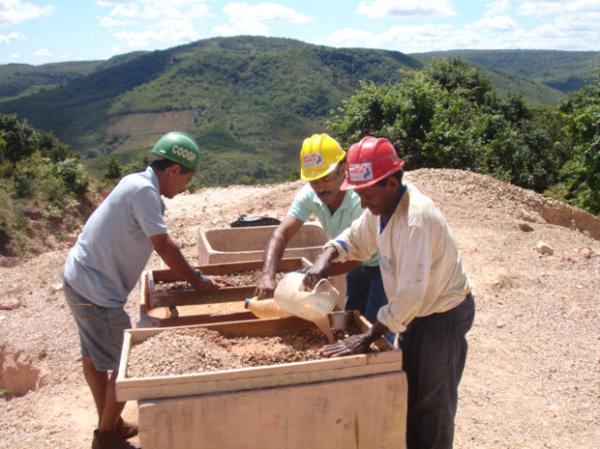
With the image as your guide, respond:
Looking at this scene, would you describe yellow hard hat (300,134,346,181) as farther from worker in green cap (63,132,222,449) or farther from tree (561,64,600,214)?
tree (561,64,600,214)

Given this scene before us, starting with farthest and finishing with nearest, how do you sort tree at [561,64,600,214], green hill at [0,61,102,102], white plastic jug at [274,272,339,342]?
1. green hill at [0,61,102,102]
2. tree at [561,64,600,214]
3. white plastic jug at [274,272,339,342]

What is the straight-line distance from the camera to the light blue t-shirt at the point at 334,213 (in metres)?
3.48

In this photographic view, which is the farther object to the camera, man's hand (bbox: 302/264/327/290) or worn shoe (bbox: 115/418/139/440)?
worn shoe (bbox: 115/418/139/440)

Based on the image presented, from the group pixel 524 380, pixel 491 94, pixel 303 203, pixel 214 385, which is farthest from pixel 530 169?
pixel 214 385

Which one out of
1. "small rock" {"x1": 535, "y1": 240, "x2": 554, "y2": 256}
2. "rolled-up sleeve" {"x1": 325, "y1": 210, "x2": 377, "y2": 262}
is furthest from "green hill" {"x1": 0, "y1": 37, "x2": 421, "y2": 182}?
"rolled-up sleeve" {"x1": 325, "y1": 210, "x2": 377, "y2": 262}

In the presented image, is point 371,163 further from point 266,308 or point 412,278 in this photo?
point 266,308

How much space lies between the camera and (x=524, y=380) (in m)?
4.97

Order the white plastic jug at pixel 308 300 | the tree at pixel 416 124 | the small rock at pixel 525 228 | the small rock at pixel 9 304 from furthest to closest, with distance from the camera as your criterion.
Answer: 1. the tree at pixel 416 124
2. the small rock at pixel 525 228
3. the small rock at pixel 9 304
4. the white plastic jug at pixel 308 300

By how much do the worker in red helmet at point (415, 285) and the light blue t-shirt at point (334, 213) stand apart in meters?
0.60

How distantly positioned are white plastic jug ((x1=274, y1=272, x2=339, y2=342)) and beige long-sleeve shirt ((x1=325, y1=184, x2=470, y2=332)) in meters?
0.26

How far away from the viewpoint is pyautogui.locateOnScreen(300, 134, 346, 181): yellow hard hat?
10.7 ft

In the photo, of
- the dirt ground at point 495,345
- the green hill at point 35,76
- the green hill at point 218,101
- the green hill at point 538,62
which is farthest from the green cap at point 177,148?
the green hill at point 538,62

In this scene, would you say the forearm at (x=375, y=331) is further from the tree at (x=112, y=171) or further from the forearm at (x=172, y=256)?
the tree at (x=112, y=171)

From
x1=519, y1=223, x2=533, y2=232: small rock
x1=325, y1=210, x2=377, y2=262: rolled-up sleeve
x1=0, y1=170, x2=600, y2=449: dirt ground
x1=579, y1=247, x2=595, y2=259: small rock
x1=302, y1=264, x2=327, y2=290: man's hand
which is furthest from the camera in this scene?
x1=519, y1=223, x2=533, y2=232: small rock
